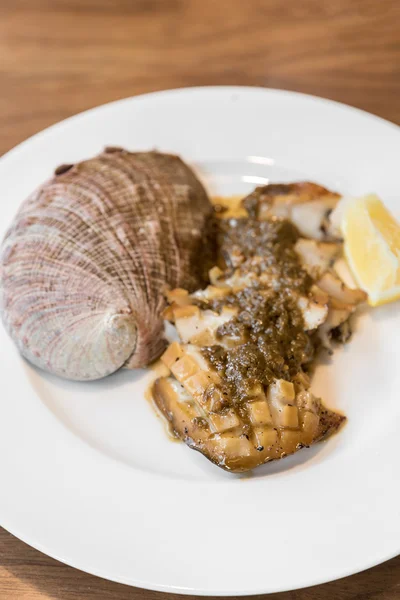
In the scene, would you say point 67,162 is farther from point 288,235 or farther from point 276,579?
point 276,579

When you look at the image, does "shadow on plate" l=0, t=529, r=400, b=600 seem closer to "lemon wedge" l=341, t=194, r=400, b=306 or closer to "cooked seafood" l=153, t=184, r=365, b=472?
"cooked seafood" l=153, t=184, r=365, b=472

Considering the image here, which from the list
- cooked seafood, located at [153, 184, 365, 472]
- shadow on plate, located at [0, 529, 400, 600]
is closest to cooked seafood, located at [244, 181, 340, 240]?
cooked seafood, located at [153, 184, 365, 472]

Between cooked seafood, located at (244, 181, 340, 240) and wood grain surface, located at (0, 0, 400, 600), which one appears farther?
wood grain surface, located at (0, 0, 400, 600)

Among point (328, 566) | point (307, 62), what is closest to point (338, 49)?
point (307, 62)

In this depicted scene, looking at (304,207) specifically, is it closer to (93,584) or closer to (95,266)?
(95,266)

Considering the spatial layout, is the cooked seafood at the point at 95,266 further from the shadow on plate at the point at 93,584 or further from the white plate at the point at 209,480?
the shadow on plate at the point at 93,584

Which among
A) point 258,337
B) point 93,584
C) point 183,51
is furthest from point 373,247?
point 183,51

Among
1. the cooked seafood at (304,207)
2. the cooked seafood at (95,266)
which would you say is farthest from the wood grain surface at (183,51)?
the cooked seafood at (95,266)
